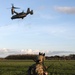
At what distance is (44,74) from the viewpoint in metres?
9.29

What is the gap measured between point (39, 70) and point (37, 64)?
0.60 feet

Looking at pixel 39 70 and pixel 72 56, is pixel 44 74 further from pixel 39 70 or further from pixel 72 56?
pixel 72 56

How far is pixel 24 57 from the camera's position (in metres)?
167

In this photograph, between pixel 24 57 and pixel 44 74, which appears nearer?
pixel 44 74

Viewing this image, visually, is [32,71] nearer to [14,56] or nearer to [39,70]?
[39,70]

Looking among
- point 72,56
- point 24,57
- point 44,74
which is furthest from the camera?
point 72,56

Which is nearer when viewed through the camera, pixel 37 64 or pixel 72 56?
pixel 37 64

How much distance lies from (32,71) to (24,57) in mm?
158213

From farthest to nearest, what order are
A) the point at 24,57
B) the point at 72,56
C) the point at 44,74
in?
the point at 72,56 < the point at 24,57 < the point at 44,74

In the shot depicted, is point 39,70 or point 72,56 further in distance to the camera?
point 72,56

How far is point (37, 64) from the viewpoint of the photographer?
938 cm

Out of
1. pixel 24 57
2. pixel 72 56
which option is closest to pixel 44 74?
pixel 24 57

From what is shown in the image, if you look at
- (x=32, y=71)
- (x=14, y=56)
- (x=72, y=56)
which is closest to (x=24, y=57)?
(x=14, y=56)

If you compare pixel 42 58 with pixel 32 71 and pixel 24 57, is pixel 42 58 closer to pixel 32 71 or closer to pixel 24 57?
pixel 32 71
